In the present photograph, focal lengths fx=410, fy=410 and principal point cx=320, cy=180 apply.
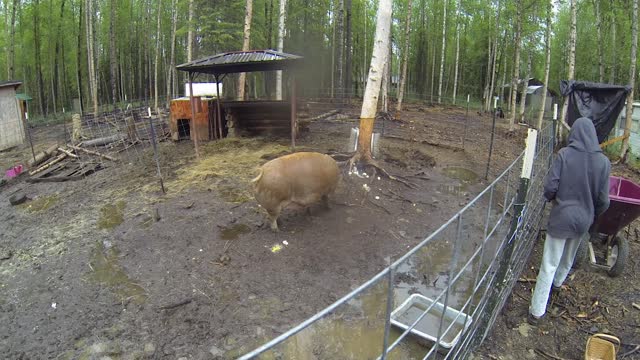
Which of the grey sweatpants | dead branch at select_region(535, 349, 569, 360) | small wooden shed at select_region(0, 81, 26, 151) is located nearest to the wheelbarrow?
the grey sweatpants

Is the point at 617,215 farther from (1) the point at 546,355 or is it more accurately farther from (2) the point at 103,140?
(2) the point at 103,140

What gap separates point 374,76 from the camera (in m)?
7.36

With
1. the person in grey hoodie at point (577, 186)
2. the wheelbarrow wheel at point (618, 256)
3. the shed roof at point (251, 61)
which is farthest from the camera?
the shed roof at point (251, 61)

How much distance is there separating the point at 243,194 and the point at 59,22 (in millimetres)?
24353

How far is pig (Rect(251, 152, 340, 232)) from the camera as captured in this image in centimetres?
560

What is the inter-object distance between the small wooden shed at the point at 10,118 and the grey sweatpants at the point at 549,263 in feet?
60.2

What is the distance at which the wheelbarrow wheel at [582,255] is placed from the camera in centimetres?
492

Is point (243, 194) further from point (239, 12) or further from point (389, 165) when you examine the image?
point (239, 12)

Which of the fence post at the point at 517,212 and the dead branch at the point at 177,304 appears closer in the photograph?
the fence post at the point at 517,212

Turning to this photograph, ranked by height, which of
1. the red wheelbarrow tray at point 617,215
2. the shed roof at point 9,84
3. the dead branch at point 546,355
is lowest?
the dead branch at point 546,355

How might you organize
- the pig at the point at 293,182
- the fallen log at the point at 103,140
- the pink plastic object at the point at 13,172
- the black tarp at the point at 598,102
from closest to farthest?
the pig at the point at 293,182 → the black tarp at the point at 598,102 → the pink plastic object at the point at 13,172 → the fallen log at the point at 103,140

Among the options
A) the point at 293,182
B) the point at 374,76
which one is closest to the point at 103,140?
the point at 374,76

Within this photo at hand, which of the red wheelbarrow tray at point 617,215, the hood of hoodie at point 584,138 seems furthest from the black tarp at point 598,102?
the hood of hoodie at point 584,138

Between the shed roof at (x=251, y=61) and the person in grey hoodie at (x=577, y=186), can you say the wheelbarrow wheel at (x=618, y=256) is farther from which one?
the shed roof at (x=251, y=61)
